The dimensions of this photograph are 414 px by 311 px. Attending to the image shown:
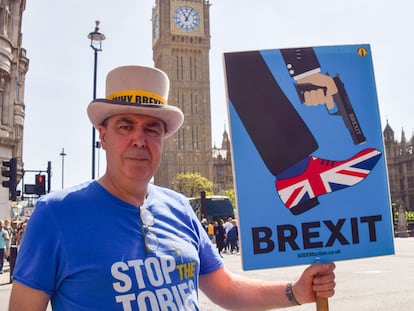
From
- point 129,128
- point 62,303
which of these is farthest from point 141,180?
point 62,303

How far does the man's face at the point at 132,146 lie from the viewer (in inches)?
76.5

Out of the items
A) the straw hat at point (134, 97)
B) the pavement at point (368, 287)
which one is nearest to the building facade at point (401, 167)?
the pavement at point (368, 287)

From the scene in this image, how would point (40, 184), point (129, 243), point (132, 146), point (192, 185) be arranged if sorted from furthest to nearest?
point (192, 185) < point (40, 184) < point (132, 146) < point (129, 243)

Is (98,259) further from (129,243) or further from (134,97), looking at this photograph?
(134,97)

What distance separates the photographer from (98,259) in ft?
5.65

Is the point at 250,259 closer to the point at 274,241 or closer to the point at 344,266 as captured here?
the point at 274,241

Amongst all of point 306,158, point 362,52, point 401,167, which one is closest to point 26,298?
point 306,158

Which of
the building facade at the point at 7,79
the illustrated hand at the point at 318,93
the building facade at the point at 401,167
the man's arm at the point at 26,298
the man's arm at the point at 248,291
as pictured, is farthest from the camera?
the building facade at the point at 401,167

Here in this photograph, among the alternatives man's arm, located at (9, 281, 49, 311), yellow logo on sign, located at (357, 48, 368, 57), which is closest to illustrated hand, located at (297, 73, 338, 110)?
yellow logo on sign, located at (357, 48, 368, 57)

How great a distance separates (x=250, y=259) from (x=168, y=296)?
1.41 feet

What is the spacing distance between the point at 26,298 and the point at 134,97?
904 mm

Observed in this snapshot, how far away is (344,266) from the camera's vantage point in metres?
11.2

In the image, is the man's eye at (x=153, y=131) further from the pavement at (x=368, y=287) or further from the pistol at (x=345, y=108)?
the pavement at (x=368, y=287)

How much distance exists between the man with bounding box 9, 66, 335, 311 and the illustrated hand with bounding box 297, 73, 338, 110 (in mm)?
598
